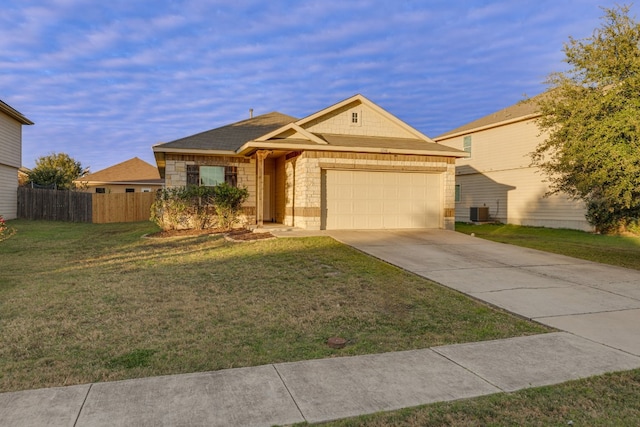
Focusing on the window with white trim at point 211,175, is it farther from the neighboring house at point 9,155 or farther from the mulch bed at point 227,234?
the neighboring house at point 9,155

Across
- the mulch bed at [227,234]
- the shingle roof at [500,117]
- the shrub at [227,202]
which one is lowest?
the mulch bed at [227,234]

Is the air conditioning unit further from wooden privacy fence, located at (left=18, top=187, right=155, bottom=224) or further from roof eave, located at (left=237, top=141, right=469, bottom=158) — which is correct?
wooden privacy fence, located at (left=18, top=187, right=155, bottom=224)

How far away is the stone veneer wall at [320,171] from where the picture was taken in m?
15.0

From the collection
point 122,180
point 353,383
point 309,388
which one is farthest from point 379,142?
point 122,180

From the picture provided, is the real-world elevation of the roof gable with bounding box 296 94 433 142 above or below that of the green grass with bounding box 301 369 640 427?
above

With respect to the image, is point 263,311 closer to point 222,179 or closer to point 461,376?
point 461,376

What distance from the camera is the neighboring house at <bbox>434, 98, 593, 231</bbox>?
73.4 ft

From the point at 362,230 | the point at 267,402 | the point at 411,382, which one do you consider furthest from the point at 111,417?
the point at 362,230

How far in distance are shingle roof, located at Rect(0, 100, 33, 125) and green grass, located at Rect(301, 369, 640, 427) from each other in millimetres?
24233

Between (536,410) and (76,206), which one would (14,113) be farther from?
(536,410)

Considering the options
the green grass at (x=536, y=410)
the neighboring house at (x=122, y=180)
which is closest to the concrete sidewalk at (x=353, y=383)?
the green grass at (x=536, y=410)

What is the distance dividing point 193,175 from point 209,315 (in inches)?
472

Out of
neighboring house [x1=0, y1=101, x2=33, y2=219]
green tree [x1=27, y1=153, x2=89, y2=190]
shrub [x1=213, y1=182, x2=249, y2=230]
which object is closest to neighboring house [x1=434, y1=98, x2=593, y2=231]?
shrub [x1=213, y1=182, x2=249, y2=230]

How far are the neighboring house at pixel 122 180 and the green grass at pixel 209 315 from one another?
28153 millimetres
